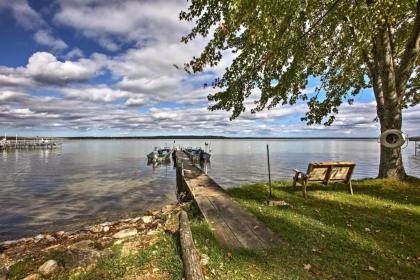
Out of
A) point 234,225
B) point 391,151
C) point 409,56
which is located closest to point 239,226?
point 234,225

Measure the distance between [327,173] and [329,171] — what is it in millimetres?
110

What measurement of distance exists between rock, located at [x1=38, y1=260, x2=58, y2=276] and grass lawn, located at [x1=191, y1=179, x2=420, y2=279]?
286 centimetres

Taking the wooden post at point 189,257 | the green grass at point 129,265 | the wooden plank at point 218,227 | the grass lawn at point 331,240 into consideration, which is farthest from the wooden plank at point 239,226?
the green grass at point 129,265

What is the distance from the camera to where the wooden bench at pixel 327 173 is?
1155cm

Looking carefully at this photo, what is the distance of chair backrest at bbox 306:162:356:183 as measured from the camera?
1159 centimetres

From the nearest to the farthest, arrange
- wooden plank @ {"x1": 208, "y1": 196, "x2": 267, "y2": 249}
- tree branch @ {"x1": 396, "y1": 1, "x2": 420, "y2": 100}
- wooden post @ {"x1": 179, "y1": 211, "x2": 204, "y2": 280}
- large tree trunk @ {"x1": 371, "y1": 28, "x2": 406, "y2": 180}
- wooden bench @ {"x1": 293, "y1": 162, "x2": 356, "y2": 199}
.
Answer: wooden post @ {"x1": 179, "y1": 211, "x2": 204, "y2": 280}, wooden plank @ {"x1": 208, "y1": 196, "x2": 267, "y2": 249}, wooden bench @ {"x1": 293, "y1": 162, "x2": 356, "y2": 199}, tree branch @ {"x1": 396, "y1": 1, "x2": 420, "y2": 100}, large tree trunk @ {"x1": 371, "y1": 28, "x2": 406, "y2": 180}

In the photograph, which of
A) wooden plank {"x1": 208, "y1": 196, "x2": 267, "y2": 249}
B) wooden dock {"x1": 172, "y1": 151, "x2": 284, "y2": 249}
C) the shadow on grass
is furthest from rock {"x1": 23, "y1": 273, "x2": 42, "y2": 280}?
the shadow on grass

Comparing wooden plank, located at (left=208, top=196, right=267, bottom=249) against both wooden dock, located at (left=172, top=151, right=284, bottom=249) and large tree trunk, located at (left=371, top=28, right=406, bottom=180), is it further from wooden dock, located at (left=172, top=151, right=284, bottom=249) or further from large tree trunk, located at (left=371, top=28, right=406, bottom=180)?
large tree trunk, located at (left=371, top=28, right=406, bottom=180)

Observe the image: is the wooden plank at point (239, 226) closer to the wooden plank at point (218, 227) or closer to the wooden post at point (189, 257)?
the wooden plank at point (218, 227)

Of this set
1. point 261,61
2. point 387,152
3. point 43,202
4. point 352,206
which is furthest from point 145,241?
point 43,202

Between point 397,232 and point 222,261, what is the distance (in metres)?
4.91

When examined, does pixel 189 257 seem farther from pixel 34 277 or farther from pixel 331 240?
pixel 331 240

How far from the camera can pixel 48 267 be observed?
6012 millimetres

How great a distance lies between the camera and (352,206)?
10.1 m
